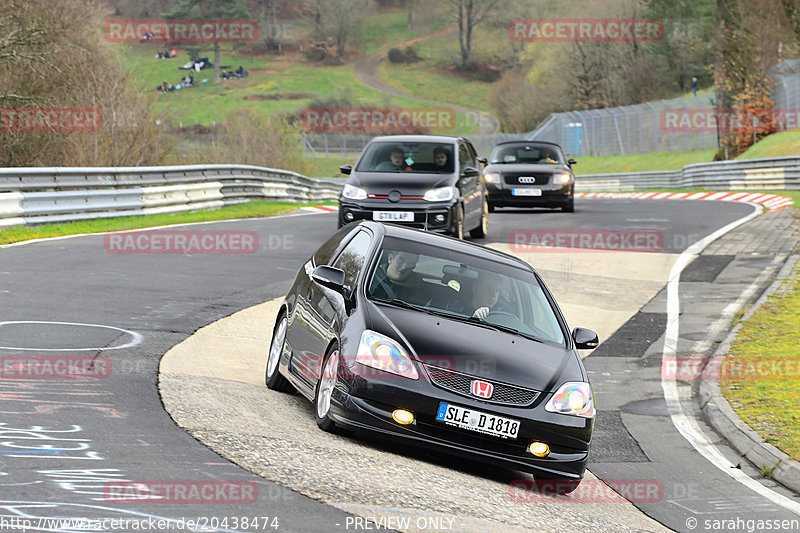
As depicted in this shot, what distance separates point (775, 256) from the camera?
19469 millimetres

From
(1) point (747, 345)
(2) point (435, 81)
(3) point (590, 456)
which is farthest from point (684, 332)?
(2) point (435, 81)

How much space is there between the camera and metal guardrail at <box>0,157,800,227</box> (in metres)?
19.4

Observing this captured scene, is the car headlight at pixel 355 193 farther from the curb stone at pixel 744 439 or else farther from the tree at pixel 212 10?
the tree at pixel 212 10

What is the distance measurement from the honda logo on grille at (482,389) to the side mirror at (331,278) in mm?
1361

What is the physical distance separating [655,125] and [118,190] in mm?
45149

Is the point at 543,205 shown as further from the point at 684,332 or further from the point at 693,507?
the point at 693,507

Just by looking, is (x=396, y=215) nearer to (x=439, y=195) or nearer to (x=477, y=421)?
(x=439, y=195)

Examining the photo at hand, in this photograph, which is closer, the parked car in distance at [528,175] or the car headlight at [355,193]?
the car headlight at [355,193]

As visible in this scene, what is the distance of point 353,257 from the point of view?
28.4ft

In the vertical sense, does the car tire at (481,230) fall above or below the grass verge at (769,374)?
above

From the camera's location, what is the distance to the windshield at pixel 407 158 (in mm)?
18922

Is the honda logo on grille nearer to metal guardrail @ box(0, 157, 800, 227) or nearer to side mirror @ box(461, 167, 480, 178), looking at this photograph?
side mirror @ box(461, 167, 480, 178)

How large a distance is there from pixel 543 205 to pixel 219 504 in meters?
22.2

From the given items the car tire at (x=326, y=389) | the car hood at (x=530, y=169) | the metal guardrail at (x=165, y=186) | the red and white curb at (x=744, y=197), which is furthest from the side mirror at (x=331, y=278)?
the red and white curb at (x=744, y=197)
